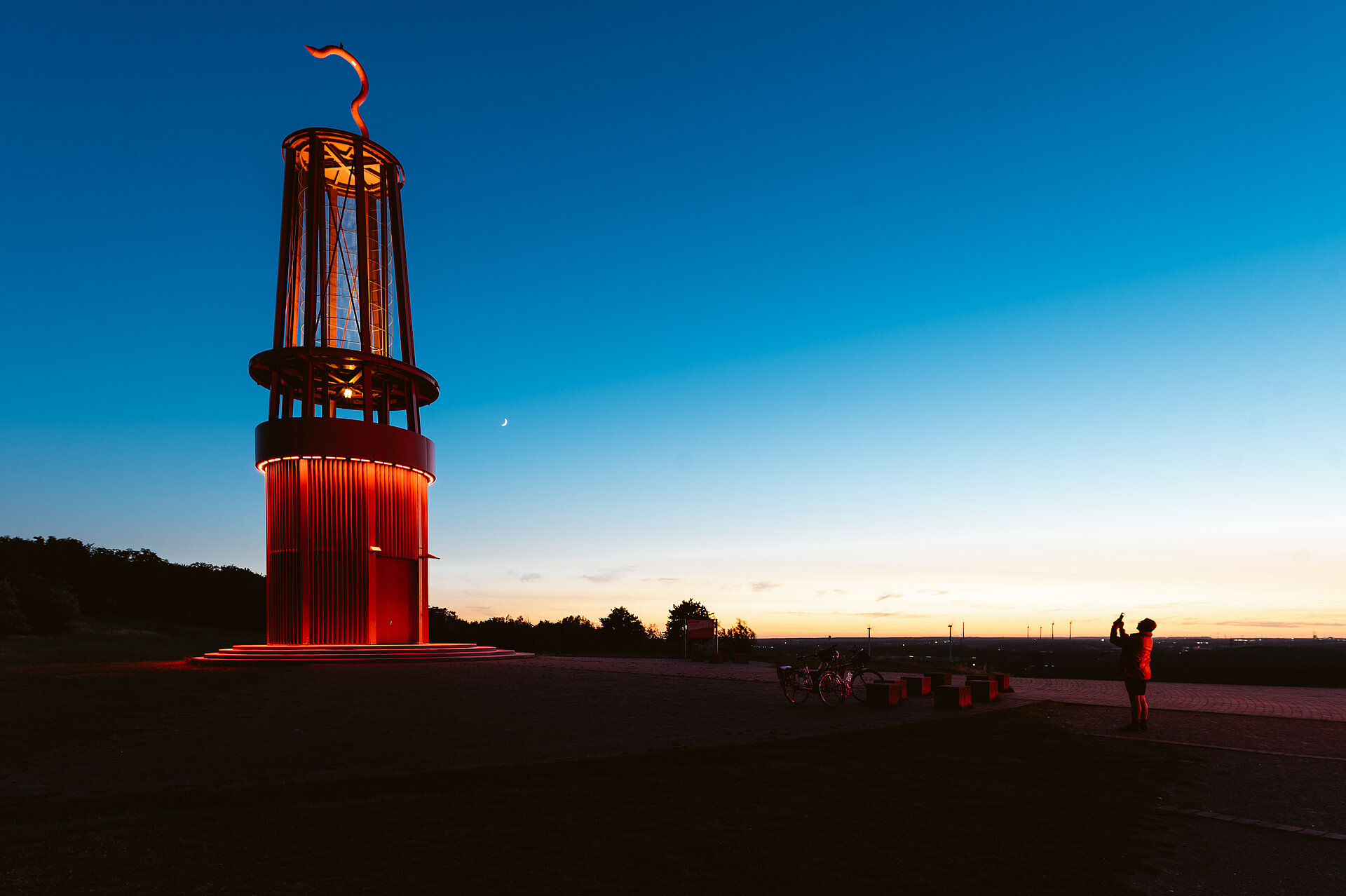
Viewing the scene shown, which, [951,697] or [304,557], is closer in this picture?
[951,697]

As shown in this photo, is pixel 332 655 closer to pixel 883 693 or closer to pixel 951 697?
pixel 883 693

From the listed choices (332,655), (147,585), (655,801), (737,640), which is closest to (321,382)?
(332,655)

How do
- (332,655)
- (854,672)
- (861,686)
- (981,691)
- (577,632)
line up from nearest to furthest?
(981,691) < (854,672) < (861,686) < (332,655) < (577,632)

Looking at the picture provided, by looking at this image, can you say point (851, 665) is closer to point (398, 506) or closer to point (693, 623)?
point (693, 623)

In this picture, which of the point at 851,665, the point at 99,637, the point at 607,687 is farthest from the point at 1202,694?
the point at 99,637

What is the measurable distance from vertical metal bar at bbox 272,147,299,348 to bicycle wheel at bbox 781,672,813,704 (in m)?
22.6

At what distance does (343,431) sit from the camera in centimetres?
2623

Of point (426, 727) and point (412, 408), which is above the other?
point (412, 408)

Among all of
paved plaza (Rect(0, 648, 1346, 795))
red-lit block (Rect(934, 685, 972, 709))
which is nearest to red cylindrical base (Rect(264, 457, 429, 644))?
paved plaza (Rect(0, 648, 1346, 795))

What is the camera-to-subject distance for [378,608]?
27391 millimetres

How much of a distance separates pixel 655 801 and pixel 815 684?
7.54 meters

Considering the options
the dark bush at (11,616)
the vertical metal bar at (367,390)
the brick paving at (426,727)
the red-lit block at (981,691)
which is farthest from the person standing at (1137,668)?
the dark bush at (11,616)

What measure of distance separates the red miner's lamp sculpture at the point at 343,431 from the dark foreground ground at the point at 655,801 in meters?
13.7

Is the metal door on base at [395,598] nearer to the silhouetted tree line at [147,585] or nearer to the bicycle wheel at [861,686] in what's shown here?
the bicycle wheel at [861,686]
